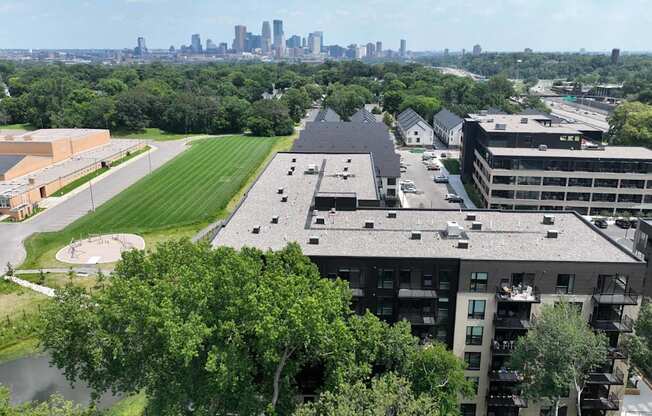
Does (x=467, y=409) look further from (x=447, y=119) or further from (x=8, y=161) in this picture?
(x=447, y=119)

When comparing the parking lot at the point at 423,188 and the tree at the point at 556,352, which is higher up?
the tree at the point at 556,352

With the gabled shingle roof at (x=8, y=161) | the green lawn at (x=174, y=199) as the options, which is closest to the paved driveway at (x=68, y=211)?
the green lawn at (x=174, y=199)

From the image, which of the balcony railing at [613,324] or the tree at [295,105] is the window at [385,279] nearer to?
the balcony railing at [613,324]

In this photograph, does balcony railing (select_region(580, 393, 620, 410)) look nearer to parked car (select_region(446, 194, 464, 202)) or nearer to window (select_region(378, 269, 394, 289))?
window (select_region(378, 269, 394, 289))

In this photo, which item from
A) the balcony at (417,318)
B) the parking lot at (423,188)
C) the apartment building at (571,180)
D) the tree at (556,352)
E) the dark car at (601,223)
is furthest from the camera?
the parking lot at (423,188)

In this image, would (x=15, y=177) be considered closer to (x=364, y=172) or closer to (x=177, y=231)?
(x=177, y=231)

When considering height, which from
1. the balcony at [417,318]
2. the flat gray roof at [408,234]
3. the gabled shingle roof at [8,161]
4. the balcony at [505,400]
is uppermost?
the flat gray roof at [408,234]

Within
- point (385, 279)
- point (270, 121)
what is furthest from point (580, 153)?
point (270, 121)

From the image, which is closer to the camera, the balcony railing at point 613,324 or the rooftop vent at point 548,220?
the balcony railing at point 613,324
